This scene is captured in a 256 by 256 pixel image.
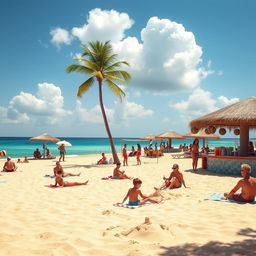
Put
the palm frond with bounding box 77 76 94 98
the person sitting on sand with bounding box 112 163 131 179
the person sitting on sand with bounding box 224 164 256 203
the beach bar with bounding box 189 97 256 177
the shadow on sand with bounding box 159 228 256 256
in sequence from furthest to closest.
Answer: the palm frond with bounding box 77 76 94 98 < the beach bar with bounding box 189 97 256 177 < the person sitting on sand with bounding box 112 163 131 179 < the person sitting on sand with bounding box 224 164 256 203 < the shadow on sand with bounding box 159 228 256 256

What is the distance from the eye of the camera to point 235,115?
39.4 feet

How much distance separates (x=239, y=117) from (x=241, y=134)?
1.48 m

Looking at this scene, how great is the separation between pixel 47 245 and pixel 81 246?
0.45m

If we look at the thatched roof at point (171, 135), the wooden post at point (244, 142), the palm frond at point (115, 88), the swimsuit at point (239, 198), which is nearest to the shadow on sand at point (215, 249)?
the swimsuit at point (239, 198)

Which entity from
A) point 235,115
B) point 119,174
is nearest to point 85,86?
point 119,174

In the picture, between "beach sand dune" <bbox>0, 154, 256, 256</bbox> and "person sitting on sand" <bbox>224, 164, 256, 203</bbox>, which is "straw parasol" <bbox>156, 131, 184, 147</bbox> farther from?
"person sitting on sand" <bbox>224, 164, 256, 203</bbox>

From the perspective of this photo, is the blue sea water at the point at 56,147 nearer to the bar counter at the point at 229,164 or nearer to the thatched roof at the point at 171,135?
the thatched roof at the point at 171,135

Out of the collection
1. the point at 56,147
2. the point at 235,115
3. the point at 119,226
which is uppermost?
the point at 235,115

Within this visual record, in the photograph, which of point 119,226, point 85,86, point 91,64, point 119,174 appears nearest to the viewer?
point 119,226

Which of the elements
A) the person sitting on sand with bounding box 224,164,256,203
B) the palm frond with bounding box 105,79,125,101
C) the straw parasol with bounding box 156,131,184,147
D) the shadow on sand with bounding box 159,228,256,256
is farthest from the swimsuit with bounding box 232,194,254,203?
the straw parasol with bounding box 156,131,184,147

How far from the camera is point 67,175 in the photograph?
1164cm

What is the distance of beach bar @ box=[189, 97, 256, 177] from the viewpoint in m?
12.0

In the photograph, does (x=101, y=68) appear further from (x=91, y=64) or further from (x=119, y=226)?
(x=119, y=226)

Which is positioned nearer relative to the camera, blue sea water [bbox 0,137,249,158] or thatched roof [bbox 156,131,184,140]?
thatched roof [bbox 156,131,184,140]
